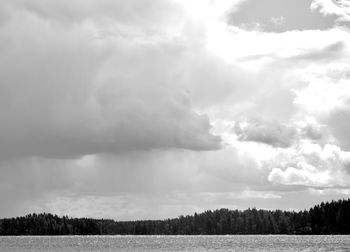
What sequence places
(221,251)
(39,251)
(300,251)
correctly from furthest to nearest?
(39,251) < (221,251) < (300,251)

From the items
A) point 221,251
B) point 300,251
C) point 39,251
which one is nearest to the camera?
point 300,251

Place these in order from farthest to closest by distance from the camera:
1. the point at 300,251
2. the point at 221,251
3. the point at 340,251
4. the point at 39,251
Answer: the point at 39,251 < the point at 221,251 < the point at 300,251 < the point at 340,251

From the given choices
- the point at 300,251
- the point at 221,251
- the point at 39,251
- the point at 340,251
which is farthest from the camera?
the point at 39,251

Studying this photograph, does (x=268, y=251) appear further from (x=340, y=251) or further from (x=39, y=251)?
(x=39, y=251)

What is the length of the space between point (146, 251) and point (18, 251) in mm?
38518

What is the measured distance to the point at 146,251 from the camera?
191625 mm

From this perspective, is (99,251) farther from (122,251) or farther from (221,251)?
(221,251)

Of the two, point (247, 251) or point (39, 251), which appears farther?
point (39, 251)

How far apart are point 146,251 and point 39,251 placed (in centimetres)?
3293

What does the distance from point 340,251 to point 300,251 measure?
13.3m

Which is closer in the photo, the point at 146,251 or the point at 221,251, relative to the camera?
the point at 221,251

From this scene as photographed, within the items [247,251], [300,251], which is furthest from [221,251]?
[300,251]

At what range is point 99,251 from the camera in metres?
199

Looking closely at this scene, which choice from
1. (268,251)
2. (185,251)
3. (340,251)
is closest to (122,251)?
(185,251)
